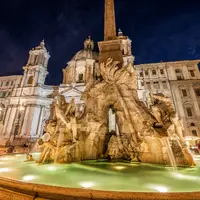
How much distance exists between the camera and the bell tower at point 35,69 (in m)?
33.5

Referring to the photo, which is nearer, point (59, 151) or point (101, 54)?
point (59, 151)

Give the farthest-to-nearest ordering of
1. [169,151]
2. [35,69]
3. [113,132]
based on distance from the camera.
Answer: [35,69]
[113,132]
[169,151]

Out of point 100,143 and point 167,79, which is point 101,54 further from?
point 167,79

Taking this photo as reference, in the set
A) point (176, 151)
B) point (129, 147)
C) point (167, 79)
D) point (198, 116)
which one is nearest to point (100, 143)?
point (129, 147)

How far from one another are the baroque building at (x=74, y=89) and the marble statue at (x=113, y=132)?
17.7 metres

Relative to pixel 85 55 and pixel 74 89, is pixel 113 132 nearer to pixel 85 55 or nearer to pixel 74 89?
pixel 74 89

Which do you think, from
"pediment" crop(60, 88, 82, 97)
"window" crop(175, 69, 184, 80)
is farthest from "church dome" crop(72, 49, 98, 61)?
"window" crop(175, 69, 184, 80)

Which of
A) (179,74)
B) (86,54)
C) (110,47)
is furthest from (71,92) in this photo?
(179,74)

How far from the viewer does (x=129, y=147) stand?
21.3 ft

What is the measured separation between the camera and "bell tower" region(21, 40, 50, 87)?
3349 cm

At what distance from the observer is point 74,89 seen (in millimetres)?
29922

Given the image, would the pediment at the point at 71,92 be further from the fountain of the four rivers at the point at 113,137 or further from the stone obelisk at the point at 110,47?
the fountain of the four rivers at the point at 113,137

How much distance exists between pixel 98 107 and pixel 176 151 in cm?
387

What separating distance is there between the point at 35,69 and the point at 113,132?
108ft
